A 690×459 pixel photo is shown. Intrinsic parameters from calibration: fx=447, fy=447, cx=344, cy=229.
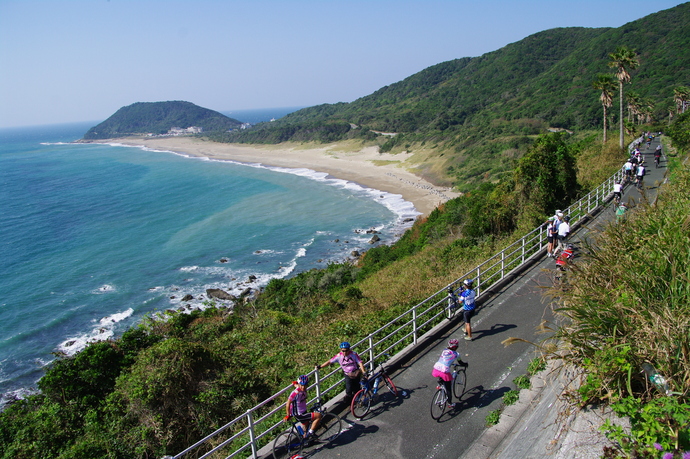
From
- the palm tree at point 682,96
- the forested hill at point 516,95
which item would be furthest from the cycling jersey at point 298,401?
the palm tree at point 682,96

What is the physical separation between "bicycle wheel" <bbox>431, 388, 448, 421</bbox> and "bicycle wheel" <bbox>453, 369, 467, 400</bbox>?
1.63 ft

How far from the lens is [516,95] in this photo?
344 ft

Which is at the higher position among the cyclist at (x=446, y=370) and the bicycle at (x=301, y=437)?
the cyclist at (x=446, y=370)

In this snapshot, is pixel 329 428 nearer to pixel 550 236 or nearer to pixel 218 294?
pixel 550 236

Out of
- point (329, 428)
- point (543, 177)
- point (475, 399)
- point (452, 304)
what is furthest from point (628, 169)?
point (329, 428)

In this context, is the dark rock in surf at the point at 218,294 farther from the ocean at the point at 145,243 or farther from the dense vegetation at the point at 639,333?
the dense vegetation at the point at 639,333

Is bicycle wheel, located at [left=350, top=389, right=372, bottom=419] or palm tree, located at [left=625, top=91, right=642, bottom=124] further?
palm tree, located at [left=625, top=91, right=642, bottom=124]

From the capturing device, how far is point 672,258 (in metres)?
5.55

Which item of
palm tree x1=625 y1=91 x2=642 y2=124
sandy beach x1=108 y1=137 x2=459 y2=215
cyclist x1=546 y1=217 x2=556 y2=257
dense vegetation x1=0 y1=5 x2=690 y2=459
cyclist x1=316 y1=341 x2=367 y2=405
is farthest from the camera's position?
sandy beach x1=108 y1=137 x2=459 y2=215

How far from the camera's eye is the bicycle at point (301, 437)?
6.81 meters

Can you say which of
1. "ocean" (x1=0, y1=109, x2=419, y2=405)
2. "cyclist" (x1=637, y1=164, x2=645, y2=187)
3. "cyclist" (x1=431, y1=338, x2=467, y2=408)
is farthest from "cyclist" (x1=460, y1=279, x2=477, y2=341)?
"ocean" (x1=0, y1=109, x2=419, y2=405)

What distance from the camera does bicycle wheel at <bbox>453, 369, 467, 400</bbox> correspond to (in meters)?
7.74

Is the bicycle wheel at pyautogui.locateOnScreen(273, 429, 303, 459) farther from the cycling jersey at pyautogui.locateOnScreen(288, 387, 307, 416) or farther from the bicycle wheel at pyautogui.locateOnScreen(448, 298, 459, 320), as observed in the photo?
the bicycle wheel at pyautogui.locateOnScreen(448, 298, 459, 320)

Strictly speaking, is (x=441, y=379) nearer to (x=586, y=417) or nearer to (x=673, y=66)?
(x=586, y=417)
